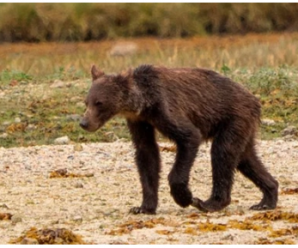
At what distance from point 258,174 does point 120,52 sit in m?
12.4

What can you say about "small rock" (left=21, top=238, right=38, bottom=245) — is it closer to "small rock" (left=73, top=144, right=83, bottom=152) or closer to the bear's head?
the bear's head

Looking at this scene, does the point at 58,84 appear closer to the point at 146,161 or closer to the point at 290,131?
the point at 290,131

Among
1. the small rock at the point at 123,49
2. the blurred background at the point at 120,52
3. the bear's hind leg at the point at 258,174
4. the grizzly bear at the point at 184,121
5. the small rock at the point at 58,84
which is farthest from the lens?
the small rock at the point at 123,49

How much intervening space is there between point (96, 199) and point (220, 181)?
1430 mm

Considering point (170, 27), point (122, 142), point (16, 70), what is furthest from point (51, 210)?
point (170, 27)

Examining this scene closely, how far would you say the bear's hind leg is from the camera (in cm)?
1220

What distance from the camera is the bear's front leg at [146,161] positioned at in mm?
11891

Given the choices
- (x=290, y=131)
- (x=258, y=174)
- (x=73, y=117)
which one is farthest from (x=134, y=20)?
(x=258, y=174)

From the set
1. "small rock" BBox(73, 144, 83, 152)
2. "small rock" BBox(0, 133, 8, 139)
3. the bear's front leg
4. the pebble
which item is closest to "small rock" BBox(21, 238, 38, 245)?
the bear's front leg

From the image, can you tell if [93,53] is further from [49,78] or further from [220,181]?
[220,181]

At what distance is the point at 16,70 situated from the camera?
2247cm

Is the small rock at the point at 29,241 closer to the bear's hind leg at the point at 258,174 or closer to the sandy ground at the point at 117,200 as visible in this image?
the sandy ground at the point at 117,200

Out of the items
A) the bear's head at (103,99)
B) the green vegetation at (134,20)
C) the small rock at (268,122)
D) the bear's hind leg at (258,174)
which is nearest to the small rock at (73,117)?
the small rock at (268,122)

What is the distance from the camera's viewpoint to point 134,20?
2728 cm
